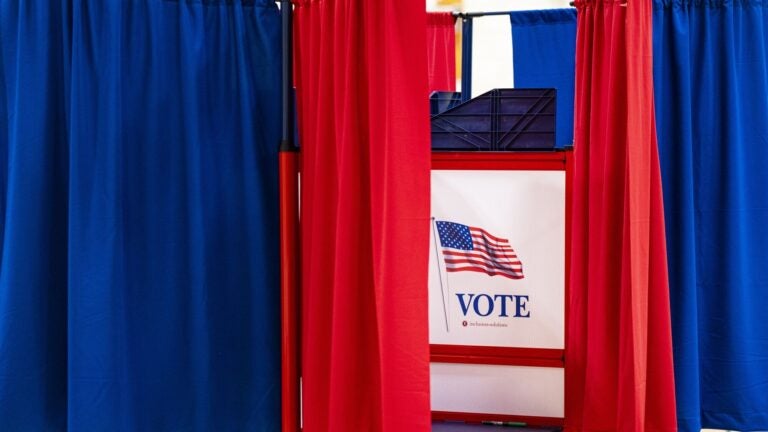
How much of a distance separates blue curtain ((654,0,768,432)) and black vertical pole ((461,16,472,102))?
1006 mm

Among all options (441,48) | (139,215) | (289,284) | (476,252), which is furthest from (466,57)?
(139,215)

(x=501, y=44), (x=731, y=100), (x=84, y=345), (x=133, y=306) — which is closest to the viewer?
(x=84, y=345)

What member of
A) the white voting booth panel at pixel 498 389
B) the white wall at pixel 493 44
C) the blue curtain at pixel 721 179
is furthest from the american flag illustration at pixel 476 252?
the white wall at pixel 493 44

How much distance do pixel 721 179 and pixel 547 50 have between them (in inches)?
42.7

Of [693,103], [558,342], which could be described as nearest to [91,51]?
[558,342]

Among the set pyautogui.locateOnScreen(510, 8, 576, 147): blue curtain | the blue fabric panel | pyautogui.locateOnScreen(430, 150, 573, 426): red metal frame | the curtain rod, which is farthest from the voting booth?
the blue fabric panel

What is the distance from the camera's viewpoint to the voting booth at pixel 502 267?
6.88 ft

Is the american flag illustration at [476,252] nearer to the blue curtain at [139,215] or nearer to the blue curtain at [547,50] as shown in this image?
the blue curtain at [139,215]

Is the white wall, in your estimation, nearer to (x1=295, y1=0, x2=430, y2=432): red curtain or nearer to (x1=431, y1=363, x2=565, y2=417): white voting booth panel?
(x1=295, y1=0, x2=430, y2=432): red curtain

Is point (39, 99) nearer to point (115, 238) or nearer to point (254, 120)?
point (115, 238)

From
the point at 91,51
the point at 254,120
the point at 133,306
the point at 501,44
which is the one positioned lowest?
the point at 133,306

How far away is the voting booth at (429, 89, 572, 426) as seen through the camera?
2096 mm

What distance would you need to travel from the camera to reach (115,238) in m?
1.93

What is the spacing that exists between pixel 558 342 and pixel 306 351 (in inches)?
34.9
